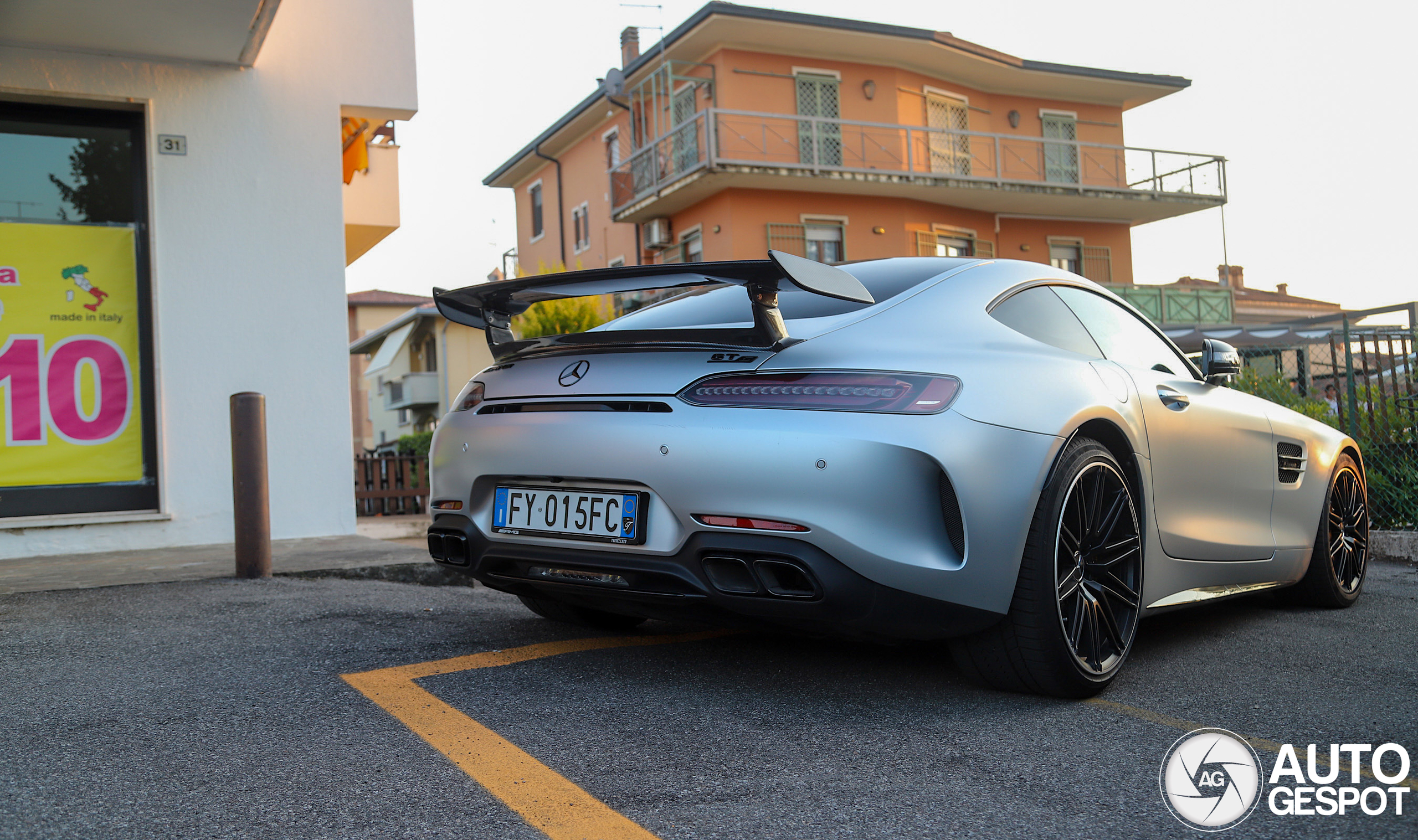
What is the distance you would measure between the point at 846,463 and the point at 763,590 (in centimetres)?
38

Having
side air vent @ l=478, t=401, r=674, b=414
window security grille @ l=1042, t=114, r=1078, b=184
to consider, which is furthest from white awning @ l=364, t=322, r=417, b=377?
side air vent @ l=478, t=401, r=674, b=414

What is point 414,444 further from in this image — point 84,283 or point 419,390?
point 84,283

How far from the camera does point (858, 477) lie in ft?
8.05

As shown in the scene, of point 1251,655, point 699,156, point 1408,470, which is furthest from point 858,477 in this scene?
point 699,156

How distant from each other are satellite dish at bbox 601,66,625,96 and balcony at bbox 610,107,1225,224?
1.75 m

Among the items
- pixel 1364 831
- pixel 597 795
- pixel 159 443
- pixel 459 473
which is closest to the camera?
pixel 1364 831

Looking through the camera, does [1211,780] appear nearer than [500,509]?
Yes

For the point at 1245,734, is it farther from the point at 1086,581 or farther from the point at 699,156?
the point at 699,156

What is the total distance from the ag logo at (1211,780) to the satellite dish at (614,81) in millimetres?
23240

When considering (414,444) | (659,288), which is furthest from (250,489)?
(414,444)

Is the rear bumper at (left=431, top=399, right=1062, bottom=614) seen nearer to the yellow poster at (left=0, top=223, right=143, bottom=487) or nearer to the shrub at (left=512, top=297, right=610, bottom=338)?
the yellow poster at (left=0, top=223, right=143, bottom=487)

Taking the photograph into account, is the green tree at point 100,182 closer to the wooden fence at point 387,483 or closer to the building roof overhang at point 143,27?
the building roof overhang at point 143,27

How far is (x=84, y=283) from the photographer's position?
7195mm

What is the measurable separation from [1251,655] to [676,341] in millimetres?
2301
